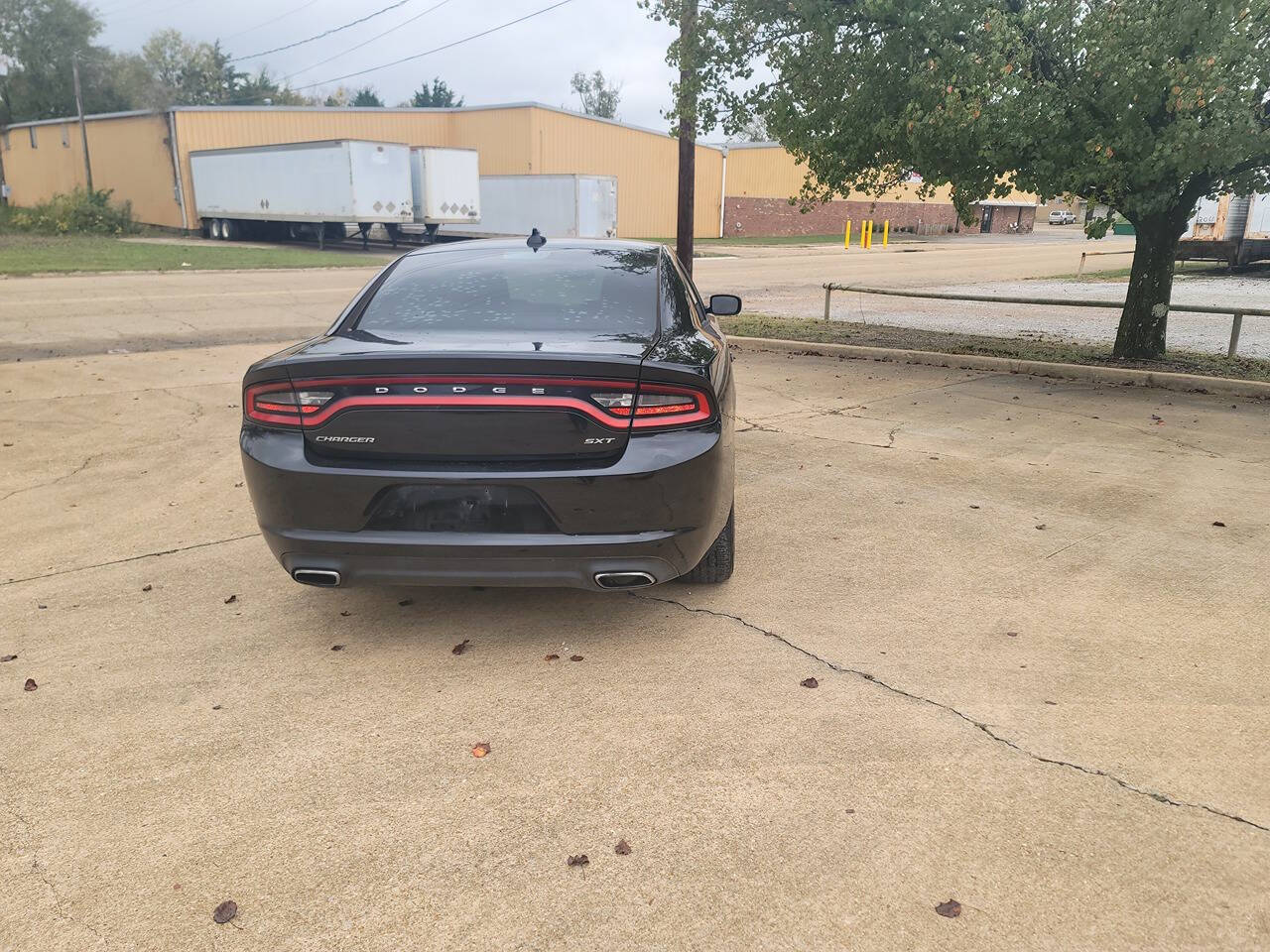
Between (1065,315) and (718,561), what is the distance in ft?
48.4

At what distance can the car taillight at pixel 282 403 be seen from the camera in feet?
12.2

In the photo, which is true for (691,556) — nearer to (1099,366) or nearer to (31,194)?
(1099,366)

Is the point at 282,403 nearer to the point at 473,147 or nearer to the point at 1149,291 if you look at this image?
the point at 1149,291

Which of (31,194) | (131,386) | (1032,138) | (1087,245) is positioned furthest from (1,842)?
(31,194)

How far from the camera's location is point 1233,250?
84.8 feet

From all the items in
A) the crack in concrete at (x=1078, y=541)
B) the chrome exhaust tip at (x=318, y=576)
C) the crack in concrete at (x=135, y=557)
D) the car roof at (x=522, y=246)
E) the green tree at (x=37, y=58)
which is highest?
the green tree at (x=37, y=58)

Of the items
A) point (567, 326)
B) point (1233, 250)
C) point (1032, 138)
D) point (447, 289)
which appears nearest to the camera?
point (567, 326)

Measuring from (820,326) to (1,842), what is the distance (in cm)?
1293

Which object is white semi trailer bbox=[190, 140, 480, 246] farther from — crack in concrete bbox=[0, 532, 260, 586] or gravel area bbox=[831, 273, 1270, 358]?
crack in concrete bbox=[0, 532, 260, 586]

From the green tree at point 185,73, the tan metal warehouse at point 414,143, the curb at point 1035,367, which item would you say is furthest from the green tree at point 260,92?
the curb at point 1035,367

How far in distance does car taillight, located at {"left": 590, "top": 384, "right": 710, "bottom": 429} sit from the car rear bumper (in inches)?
2.3

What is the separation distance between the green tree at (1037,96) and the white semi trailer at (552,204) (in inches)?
911

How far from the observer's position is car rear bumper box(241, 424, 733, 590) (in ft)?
11.9

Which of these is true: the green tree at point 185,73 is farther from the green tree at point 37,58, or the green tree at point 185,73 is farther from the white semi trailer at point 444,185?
the white semi trailer at point 444,185
